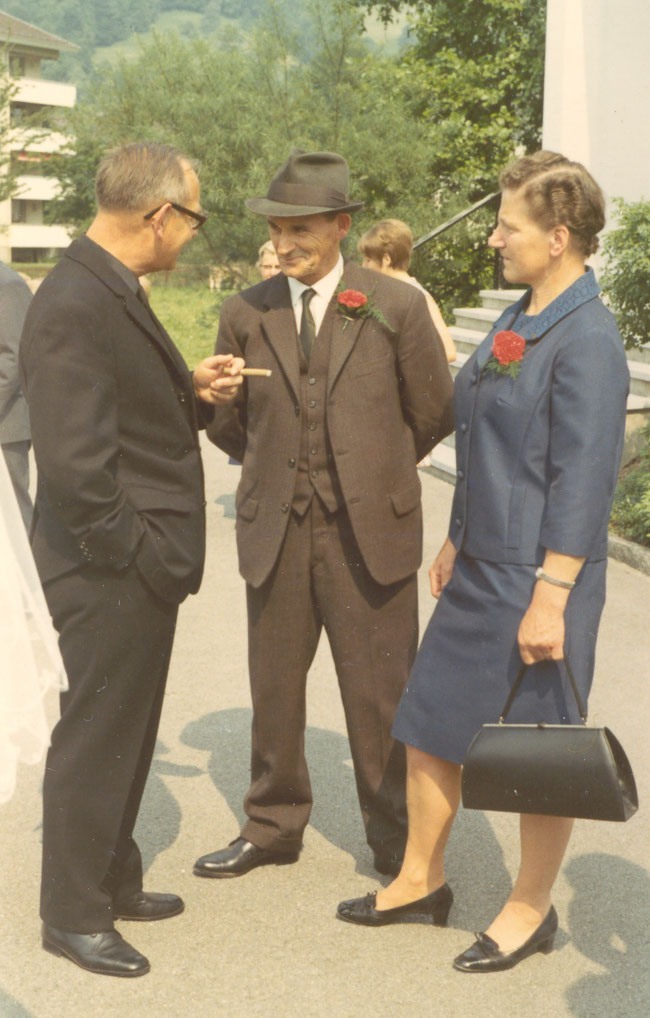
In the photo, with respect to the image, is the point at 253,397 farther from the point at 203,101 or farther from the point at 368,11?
the point at 368,11

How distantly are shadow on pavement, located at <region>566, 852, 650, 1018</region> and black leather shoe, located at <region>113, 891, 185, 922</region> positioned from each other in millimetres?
1233

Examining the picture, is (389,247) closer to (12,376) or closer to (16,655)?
(12,376)

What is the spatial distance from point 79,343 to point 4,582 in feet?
3.82

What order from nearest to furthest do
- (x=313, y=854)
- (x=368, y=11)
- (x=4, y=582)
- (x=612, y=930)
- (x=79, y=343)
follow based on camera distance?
(x=4, y=582) < (x=79, y=343) < (x=612, y=930) < (x=313, y=854) < (x=368, y=11)

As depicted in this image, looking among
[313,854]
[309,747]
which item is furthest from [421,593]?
[313,854]

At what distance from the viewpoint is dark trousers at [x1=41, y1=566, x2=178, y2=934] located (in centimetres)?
358

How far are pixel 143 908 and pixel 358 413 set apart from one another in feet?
5.47

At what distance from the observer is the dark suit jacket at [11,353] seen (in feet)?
21.2

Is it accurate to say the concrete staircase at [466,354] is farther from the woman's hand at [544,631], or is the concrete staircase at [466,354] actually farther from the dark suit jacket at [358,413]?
the woman's hand at [544,631]

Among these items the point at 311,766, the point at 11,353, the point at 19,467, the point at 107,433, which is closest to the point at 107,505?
the point at 107,433

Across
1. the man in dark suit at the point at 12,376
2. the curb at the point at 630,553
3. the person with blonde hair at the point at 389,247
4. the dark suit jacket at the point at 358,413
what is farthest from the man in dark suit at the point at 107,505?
the curb at the point at 630,553

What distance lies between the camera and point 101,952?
12.1ft

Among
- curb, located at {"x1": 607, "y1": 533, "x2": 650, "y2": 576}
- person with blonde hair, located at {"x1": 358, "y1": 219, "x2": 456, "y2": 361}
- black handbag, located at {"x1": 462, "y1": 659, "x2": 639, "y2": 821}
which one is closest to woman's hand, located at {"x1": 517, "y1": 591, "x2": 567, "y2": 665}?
black handbag, located at {"x1": 462, "y1": 659, "x2": 639, "y2": 821}

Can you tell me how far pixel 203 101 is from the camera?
72.7 ft
